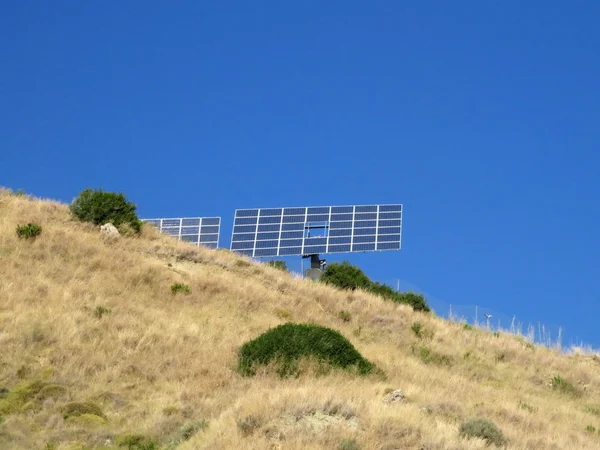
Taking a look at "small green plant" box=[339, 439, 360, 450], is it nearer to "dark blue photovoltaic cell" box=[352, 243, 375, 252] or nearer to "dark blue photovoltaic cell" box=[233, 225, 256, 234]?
"dark blue photovoltaic cell" box=[352, 243, 375, 252]

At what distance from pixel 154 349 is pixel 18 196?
1861cm

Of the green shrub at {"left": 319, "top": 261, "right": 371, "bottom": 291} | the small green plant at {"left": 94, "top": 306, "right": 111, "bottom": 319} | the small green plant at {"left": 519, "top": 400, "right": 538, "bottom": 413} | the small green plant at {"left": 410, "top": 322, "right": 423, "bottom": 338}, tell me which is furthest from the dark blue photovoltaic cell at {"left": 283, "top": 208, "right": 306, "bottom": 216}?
the small green plant at {"left": 519, "top": 400, "right": 538, "bottom": 413}

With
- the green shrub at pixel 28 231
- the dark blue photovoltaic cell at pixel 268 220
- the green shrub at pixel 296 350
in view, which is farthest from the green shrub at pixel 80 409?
the dark blue photovoltaic cell at pixel 268 220

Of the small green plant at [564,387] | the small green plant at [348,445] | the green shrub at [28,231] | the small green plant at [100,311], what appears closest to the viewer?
the small green plant at [348,445]

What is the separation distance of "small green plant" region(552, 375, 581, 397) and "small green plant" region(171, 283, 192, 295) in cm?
1312

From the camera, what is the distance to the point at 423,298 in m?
38.5

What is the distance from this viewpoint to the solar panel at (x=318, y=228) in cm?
4641

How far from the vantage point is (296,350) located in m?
21.3

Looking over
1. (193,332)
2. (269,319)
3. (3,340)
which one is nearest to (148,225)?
(269,319)

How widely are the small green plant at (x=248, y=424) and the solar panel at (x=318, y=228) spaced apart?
3119cm

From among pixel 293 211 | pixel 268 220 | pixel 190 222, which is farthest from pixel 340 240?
pixel 190 222

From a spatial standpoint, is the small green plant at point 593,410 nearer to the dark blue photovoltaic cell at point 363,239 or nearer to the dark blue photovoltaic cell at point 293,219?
the dark blue photovoltaic cell at point 363,239

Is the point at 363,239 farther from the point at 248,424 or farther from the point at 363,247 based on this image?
the point at 248,424

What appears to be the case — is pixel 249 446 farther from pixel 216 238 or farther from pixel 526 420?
pixel 216 238
